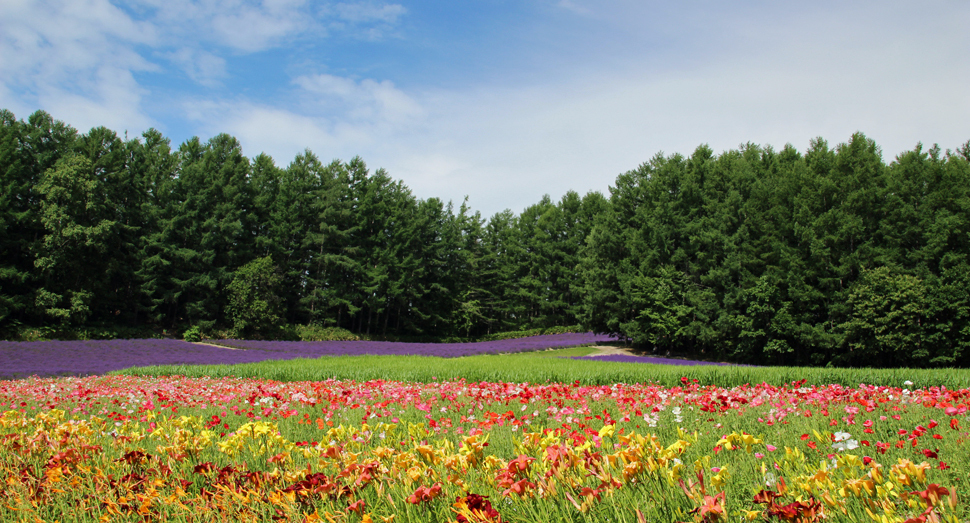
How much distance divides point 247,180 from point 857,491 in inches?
1841

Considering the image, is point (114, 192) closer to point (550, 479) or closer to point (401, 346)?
point (401, 346)

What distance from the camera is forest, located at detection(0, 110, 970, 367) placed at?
2428 centimetres

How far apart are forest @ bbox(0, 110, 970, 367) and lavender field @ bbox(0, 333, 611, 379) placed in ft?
26.6

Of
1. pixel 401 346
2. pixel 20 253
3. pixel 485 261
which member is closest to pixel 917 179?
pixel 401 346

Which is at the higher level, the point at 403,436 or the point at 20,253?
the point at 20,253

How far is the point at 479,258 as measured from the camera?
54.2 meters

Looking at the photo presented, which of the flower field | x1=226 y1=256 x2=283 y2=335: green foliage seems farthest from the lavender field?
the flower field

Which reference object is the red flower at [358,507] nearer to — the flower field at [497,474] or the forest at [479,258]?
the flower field at [497,474]

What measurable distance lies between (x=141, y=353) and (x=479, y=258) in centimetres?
3538

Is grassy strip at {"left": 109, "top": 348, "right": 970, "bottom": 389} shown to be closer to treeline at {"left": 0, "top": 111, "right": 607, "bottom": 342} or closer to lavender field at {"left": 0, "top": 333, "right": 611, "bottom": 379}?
lavender field at {"left": 0, "top": 333, "right": 611, "bottom": 379}

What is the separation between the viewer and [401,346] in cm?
3064

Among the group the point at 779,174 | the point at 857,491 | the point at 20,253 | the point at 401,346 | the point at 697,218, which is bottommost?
the point at 401,346

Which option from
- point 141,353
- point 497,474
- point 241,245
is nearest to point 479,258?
point 241,245

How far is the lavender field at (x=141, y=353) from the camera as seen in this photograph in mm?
17609
